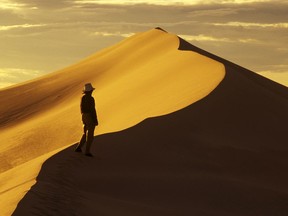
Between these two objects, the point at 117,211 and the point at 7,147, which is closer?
the point at 117,211

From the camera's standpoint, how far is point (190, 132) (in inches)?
642

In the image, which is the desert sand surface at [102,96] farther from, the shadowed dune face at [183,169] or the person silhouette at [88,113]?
the person silhouette at [88,113]

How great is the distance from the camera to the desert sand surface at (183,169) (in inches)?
402

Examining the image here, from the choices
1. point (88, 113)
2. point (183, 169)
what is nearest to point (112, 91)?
point (88, 113)

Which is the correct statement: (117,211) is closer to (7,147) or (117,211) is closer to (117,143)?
(117,143)

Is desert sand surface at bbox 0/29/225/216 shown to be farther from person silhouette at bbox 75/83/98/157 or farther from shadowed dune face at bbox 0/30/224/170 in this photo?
person silhouette at bbox 75/83/98/157

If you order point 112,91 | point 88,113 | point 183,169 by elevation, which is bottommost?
point 183,169

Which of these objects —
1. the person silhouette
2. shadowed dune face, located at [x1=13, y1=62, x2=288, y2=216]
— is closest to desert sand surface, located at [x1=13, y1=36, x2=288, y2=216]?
shadowed dune face, located at [x1=13, y1=62, x2=288, y2=216]

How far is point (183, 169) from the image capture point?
13.5 metres

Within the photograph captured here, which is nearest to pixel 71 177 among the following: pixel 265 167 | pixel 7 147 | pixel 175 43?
pixel 265 167

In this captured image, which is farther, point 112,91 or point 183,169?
point 112,91

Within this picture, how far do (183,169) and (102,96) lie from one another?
53.4 feet

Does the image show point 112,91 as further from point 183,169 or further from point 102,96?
point 183,169

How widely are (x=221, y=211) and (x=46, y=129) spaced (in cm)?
1476
